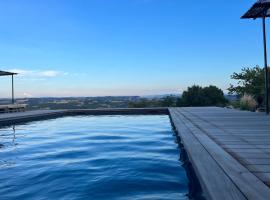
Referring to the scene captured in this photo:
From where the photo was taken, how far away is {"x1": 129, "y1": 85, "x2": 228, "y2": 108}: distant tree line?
18.8 metres

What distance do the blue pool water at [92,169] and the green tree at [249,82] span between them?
842cm

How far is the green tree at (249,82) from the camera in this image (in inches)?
530

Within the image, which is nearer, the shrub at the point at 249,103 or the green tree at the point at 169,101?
the shrub at the point at 249,103

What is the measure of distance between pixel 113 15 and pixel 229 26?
7.37 metres

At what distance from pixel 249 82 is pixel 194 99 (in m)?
5.14

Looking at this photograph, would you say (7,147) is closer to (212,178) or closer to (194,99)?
(212,178)

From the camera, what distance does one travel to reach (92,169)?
415 centimetres

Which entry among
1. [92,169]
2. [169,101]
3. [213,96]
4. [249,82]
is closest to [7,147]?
[92,169]

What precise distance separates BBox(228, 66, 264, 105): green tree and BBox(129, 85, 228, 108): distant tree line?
3714 millimetres

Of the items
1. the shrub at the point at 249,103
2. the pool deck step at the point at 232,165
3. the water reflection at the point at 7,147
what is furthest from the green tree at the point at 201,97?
the pool deck step at the point at 232,165

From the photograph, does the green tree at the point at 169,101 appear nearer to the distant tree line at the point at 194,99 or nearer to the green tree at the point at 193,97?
the distant tree line at the point at 194,99

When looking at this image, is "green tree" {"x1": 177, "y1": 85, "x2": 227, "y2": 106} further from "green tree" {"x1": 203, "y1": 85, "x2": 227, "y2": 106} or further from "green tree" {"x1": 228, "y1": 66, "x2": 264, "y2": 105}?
"green tree" {"x1": 228, "y1": 66, "x2": 264, "y2": 105}

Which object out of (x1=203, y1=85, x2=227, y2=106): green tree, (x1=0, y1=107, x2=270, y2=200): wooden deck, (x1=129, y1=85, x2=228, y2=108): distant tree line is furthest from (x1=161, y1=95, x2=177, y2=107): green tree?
(x1=0, y1=107, x2=270, y2=200): wooden deck

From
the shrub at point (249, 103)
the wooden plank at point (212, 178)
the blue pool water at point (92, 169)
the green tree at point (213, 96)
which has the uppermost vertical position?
the green tree at point (213, 96)
